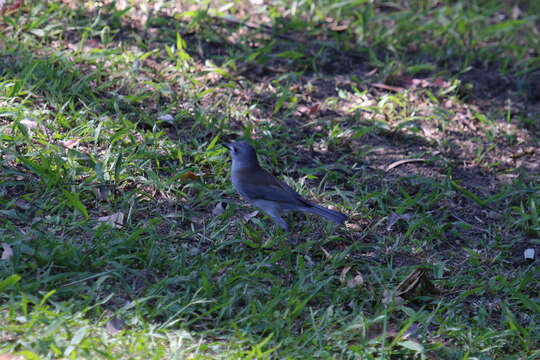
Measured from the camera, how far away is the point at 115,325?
322cm

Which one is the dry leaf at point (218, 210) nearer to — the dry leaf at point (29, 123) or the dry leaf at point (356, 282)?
the dry leaf at point (356, 282)

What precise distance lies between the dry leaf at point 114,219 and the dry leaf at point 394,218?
1934 mm

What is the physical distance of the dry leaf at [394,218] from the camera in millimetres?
4531

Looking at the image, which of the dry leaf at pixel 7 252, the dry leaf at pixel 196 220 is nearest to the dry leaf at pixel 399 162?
the dry leaf at pixel 196 220

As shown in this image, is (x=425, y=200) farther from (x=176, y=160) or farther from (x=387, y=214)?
(x=176, y=160)

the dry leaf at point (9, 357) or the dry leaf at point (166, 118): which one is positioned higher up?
the dry leaf at point (166, 118)

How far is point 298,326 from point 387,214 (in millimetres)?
1496

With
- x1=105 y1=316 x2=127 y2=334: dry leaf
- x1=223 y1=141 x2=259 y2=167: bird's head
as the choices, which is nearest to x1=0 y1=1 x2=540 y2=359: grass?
x1=105 y1=316 x2=127 y2=334: dry leaf

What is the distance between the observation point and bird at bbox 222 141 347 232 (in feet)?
13.9

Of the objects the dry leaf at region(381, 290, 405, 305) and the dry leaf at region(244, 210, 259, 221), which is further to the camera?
the dry leaf at region(244, 210, 259, 221)

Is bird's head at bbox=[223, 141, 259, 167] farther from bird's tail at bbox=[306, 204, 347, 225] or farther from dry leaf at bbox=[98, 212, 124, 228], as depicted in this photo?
dry leaf at bbox=[98, 212, 124, 228]

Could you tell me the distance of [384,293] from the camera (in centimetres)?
381

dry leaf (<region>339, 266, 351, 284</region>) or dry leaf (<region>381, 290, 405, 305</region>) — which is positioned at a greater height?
dry leaf (<region>339, 266, 351, 284</region>)

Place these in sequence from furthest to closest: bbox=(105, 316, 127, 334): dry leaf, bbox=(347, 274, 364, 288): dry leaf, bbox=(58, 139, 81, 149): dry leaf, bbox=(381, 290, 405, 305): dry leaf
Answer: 1. bbox=(58, 139, 81, 149): dry leaf
2. bbox=(347, 274, 364, 288): dry leaf
3. bbox=(381, 290, 405, 305): dry leaf
4. bbox=(105, 316, 127, 334): dry leaf
